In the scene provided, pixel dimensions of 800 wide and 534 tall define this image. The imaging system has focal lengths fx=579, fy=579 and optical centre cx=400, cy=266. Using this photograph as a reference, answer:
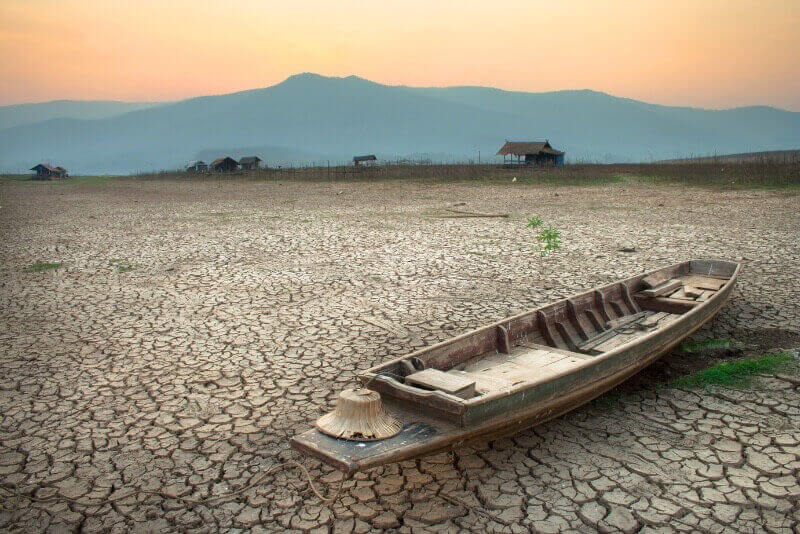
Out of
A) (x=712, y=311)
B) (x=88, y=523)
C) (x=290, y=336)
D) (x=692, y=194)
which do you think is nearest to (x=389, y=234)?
(x=290, y=336)

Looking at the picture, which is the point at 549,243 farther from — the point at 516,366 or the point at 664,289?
the point at 516,366

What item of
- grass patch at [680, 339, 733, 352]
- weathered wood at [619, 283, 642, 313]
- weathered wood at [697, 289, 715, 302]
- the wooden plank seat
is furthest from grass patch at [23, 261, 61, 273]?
weathered wood at [697, 289, 715, 302]

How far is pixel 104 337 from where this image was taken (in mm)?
6883

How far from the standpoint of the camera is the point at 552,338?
19.3ft

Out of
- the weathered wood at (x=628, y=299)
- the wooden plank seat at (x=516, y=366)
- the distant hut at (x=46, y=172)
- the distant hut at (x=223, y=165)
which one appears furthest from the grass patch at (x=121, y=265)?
the distant hut at (x=46, y=172)

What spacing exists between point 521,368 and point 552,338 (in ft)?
3.16

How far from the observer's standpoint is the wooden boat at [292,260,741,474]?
3547 millimetres

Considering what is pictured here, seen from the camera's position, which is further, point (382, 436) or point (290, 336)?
point (290, 336)

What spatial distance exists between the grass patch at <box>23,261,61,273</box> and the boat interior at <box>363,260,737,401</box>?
29.4ft

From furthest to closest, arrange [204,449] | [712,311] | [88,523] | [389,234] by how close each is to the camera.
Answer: [389,234] < [712,311] < [204,449] < [88,523]

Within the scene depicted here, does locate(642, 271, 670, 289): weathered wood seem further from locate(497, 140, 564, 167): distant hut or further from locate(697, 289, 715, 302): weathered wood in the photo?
locate(497, 140, 564, 167): distant hut

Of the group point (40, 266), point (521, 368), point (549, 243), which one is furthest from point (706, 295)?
point (40, 266)

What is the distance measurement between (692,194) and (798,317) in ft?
59.3

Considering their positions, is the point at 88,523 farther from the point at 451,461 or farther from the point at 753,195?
the point at 753,195
